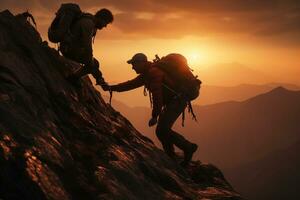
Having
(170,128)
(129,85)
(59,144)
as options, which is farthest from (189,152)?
(59,144)

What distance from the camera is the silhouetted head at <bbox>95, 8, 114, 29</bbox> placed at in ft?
46.0

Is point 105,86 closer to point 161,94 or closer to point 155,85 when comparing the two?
point 155,85

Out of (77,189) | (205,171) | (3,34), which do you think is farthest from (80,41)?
(205,171)

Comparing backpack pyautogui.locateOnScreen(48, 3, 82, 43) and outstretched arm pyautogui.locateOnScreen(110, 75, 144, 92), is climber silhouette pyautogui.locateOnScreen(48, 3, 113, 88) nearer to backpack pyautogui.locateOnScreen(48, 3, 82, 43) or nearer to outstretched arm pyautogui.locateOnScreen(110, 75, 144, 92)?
backpack pyautogui.locateOnScreen(48, 3, 82, 43)

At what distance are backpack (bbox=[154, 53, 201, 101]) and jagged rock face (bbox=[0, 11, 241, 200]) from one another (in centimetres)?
270

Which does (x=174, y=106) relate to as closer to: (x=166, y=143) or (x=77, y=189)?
(x=166, y=143)

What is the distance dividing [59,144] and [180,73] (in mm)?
7353

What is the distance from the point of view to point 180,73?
51.2ft

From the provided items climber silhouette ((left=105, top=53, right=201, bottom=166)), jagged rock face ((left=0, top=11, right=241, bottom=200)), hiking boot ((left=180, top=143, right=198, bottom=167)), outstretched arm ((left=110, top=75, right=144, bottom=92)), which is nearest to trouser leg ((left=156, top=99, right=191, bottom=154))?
climber silhouette ((left=105, top=53, right=201, bottom=166))

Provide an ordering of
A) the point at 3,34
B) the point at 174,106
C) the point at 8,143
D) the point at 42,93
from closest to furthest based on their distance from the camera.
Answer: the point at 8,143
the point at 42,93
the point at 3,34
the point at 174,106

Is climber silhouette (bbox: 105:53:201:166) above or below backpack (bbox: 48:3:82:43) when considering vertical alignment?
below

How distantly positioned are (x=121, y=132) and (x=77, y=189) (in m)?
6.19

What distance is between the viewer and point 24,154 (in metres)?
7.55

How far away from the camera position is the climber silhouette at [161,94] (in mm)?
14273
